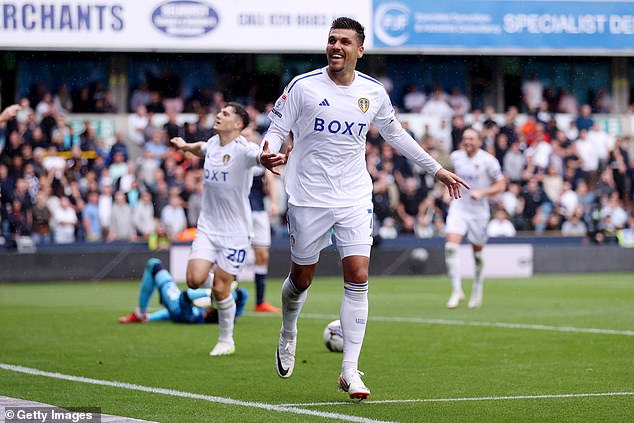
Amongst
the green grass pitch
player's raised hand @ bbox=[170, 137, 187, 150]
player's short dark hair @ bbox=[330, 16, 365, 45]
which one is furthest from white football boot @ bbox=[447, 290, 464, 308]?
player's short dark hair @ bbox=[330, 16, 365, 45]

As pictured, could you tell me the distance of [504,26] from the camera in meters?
32.2

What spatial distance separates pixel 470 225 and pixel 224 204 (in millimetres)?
6671

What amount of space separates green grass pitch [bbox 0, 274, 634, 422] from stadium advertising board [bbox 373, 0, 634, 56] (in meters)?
14.2

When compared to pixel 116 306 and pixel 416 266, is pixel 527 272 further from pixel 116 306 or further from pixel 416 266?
pixel 116 306

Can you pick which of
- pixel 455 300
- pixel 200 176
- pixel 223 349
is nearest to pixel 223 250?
pixel 223 349

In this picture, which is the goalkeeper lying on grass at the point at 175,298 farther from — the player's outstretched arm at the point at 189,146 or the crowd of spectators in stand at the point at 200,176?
the crowd of spectators in stand at the point at 200,176

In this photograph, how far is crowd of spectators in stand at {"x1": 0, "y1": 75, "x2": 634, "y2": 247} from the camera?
988 inches

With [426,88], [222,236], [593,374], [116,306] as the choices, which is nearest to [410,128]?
[426,88]

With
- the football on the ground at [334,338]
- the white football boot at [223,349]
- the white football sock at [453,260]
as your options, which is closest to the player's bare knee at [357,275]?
the football on the ground at [334,338]

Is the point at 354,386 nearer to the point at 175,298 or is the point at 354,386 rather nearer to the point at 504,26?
the point at 175,298

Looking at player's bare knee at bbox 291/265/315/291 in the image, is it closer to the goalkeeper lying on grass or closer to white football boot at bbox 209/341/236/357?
white football boot at bbox 209/341/236/357

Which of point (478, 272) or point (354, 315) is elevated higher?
point (354, 315)

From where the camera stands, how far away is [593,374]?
31.4 ft

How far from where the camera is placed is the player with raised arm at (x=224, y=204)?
11.7m
